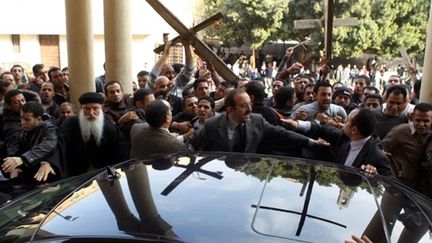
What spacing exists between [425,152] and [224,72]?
13.1 feet

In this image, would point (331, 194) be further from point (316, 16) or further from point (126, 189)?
point (316, 16)

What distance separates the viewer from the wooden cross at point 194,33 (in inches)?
284

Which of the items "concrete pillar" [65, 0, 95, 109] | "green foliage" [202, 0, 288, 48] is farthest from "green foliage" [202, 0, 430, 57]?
"concrete pillar" [65, 0, 95, 109]

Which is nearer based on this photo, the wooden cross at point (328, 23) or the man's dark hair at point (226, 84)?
the man's dark hair at point (226, 84)

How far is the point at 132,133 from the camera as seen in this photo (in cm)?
387

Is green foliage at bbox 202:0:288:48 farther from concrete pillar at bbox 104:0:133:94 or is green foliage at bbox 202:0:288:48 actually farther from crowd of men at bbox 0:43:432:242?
crowd of men at bbox 0:43:432:242

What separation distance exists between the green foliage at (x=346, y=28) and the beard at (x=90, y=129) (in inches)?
800

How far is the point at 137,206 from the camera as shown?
1972mm

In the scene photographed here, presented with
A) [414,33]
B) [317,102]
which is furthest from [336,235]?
[414,33]

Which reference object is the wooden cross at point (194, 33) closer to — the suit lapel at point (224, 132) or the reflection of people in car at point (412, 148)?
the suit lapel at point (224, 132)

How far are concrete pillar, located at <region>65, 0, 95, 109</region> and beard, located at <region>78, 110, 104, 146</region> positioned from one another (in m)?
2.73

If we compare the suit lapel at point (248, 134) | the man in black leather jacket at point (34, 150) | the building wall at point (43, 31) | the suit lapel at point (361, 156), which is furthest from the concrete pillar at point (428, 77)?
the building wall at point (43, 31)

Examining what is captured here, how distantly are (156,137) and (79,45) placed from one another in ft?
12.6

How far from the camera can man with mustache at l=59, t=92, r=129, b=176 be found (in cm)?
432
